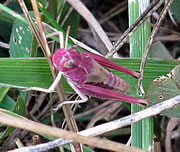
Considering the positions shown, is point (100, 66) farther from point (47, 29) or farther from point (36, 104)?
point (36, 104)

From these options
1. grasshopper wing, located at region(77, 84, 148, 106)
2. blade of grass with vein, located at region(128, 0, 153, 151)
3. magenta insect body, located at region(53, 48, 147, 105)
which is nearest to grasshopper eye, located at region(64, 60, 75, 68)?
magenta insect body, located at region(53, 48, 147, 105)

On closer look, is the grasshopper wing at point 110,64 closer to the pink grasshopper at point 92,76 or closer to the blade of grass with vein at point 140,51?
the pink grasshopper at point 92,76

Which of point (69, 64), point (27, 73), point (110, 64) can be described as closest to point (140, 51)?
point (110, 64)

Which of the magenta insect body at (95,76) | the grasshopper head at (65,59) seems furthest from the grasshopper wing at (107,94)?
the grasshopper head at (65,59)

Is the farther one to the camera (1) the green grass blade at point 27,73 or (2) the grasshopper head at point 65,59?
(1) the green grass blade at point 27,73

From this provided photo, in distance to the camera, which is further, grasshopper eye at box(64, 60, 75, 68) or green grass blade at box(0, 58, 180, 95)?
green grass blade at box(0, 58, 180, 95)

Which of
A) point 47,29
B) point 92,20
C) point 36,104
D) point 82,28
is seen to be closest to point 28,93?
point 36,104

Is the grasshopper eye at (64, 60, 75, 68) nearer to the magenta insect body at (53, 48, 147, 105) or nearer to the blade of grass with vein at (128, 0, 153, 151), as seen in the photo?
the magenta insect body at (53, 48, 147, 105)

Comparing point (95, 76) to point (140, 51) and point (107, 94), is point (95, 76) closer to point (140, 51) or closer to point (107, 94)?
point (107, 94)
